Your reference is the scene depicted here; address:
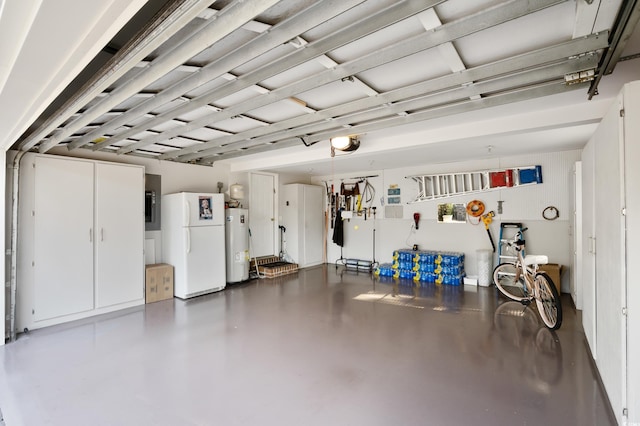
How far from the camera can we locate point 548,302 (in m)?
4.08

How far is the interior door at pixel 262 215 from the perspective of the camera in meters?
7.34

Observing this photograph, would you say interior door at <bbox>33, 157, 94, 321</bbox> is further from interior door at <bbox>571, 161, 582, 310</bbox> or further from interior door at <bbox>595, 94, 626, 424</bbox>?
interior door at <bbox>571, 161, 582, 310</bbox>

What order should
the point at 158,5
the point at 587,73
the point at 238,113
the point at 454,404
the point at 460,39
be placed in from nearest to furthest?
the point at 158,5 < the point at 460,39 < the point at 587,73 < the point at 454,404 < the point at 238,113

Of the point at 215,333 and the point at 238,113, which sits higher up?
the point at 238,113

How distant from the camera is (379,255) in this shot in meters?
7.95

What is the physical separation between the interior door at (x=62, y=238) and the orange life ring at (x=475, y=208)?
6.73 meters

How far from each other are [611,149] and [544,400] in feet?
6.48

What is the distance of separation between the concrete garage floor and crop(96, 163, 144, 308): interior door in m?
0.42

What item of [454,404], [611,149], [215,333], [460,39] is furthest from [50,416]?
[611,149]

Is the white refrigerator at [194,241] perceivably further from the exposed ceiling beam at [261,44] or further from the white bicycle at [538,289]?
the white bicycle at [538,289]

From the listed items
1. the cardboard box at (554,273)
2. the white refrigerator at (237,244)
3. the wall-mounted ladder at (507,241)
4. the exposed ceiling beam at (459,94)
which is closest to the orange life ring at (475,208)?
the wall-mounted ladder at (507,241)

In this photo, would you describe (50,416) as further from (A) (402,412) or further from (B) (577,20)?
(B) (577,20)

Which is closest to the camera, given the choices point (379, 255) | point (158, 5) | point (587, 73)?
point (158, 5)

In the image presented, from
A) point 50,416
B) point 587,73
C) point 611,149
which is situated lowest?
point 50,416
